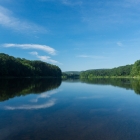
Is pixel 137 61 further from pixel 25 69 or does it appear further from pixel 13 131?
pixel 13 131

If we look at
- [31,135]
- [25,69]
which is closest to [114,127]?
[31,135]

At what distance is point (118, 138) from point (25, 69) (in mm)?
103150

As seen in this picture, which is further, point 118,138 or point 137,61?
point 137,61

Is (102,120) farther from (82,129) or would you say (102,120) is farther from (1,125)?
(1,125)

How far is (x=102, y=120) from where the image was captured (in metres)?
13.2

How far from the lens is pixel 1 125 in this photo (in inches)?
440

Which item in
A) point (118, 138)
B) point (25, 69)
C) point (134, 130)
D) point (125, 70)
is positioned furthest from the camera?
point (125, 70)

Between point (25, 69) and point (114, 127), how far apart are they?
332ft

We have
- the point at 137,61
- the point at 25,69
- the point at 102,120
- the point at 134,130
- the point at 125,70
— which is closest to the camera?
the point at 134,130

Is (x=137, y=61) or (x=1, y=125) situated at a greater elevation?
(x=137, y=61)

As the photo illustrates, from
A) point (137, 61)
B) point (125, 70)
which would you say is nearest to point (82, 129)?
point (137, 61)

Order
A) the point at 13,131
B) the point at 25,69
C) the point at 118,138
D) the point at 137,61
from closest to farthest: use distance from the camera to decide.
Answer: the point at 118,138 < the point at 13,131 < the point at 25,69 < the point at 137,61

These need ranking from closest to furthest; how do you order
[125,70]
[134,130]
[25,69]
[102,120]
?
[134,130] → [102,120] → [25,69] → [125,70]

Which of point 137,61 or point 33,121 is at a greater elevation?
point 137,61
